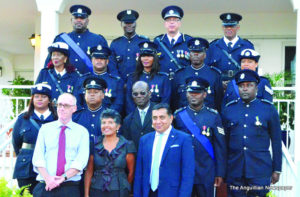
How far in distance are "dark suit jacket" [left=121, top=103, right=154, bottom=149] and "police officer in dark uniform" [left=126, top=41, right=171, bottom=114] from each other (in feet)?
1.34

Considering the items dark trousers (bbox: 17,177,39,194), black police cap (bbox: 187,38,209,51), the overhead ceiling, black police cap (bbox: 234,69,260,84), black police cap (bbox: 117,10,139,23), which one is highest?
the overhead ceiling

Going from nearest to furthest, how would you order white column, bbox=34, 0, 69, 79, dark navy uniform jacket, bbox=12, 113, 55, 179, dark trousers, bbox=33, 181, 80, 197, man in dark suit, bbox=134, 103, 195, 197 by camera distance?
dark trousers, bbox=33, 181, 80, 197, man in dark suit, bbox=134, 103, 195, 197, dark navy uniform jacket, bbox=12, 113, 55, 179, white column, bbox=34, 0, 69, 79

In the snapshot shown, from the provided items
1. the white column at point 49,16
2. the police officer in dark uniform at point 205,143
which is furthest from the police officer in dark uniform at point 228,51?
the white column at point 49,16

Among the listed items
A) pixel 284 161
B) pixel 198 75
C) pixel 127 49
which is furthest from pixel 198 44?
pixel 284 161

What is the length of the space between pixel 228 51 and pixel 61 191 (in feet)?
11.2

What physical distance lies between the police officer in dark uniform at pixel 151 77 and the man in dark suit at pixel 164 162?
1.09 metres

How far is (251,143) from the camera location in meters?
5.30

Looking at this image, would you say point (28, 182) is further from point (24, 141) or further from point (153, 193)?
point (153, 193)

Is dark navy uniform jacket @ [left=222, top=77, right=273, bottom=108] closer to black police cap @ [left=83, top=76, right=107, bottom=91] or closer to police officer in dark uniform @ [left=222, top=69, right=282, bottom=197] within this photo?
police officer in dark uniform @ [left=222, top=69, right=282, bottom=197]

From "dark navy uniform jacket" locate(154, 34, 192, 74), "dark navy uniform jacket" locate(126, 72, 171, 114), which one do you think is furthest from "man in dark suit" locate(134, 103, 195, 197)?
"dark navy uniform jacket" locate(154, 34, 192, 74)

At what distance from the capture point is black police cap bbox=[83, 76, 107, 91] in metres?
5.33

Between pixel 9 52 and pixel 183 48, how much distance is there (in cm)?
1586

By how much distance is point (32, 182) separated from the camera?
16.7ft

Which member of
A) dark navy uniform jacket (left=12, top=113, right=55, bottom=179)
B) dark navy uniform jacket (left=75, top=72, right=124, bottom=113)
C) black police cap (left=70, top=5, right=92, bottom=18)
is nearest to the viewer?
dark navy uniform jacket (left=12, top=113, right=55, bottom=179)
